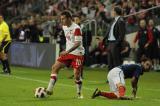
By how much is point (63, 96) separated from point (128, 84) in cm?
484

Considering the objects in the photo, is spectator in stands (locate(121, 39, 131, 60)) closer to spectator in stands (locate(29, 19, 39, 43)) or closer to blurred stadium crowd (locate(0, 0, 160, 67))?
blurred stadium crowd (locate(0, 0, 160, 67))

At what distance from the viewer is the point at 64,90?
1725 centimetres

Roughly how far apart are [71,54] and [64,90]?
259cm

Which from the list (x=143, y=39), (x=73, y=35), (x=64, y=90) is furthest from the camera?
(x=143, y=39)

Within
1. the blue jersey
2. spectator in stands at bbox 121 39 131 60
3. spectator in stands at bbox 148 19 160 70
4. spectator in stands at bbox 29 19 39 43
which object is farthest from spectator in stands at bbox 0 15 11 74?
the blue jersey

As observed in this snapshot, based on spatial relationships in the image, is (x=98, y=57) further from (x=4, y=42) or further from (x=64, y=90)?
(x=64, y=90)

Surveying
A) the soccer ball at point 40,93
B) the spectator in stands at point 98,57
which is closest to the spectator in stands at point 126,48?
the spectator in stands at point 98,57

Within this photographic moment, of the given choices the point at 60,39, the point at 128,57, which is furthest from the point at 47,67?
the point at 128,57

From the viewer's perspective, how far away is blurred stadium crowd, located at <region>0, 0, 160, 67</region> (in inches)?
1088

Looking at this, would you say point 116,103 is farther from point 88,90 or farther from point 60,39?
point 60,39

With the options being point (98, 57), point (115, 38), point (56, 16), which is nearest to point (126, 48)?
point (98, 57)

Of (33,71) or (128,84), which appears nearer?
(128,84)

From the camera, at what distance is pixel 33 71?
25641mm

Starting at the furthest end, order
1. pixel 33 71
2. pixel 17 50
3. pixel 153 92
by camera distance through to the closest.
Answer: pixel 17 50, pixel 33 71, pixel 153 92
